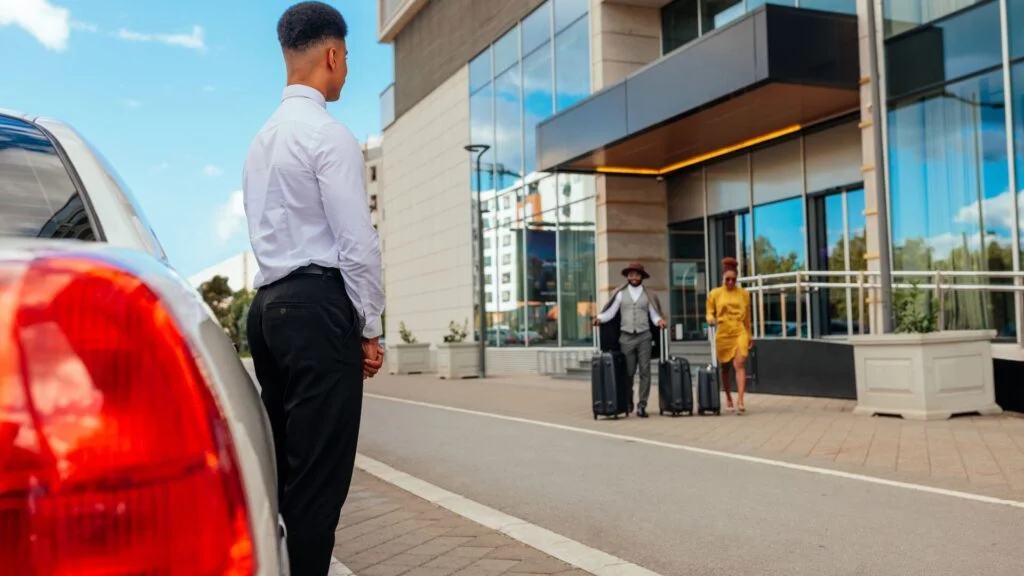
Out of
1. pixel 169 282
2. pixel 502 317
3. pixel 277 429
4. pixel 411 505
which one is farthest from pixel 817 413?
pixel 502 317

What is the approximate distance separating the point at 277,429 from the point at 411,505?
11.4ft

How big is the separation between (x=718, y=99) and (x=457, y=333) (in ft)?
41.8

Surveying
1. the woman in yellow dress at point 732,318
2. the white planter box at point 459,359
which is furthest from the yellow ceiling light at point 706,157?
the woman in yellow dress at point 732,318

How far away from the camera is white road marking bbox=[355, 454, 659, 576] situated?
4.32 meters

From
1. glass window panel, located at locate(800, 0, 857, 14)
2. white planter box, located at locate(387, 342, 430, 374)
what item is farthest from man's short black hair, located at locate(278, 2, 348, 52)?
white planter box, located at locate(387, 342, 430, 374)

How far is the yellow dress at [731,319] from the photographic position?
11.8 metres

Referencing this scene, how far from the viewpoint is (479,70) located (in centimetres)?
3070

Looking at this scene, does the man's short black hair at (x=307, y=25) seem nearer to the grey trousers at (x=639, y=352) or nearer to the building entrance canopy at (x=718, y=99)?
the grey trousers at (x=639, y=352)

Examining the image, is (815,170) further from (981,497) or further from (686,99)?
(981,497)

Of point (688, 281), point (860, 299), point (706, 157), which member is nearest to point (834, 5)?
point (706, 157)

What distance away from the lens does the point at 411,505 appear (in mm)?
6184

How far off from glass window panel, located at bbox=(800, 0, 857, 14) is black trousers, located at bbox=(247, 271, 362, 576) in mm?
15550

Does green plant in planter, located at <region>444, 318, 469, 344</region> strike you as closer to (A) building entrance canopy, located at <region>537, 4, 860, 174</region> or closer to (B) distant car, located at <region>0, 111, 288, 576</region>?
(A) building entrance canopy, located at <region>537, 4, 860, 174</region>

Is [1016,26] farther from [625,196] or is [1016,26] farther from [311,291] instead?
[311,291]
